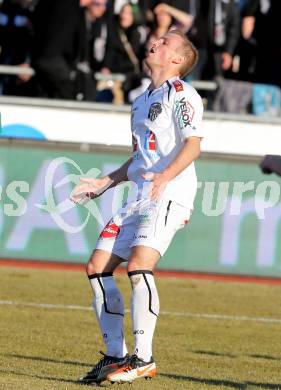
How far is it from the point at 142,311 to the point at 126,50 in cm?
1126

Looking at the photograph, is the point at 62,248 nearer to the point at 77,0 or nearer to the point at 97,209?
the point at 97,209

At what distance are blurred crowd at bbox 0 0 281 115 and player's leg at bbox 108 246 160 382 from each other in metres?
10.2

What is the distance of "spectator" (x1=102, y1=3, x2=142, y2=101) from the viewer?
18.6 meters

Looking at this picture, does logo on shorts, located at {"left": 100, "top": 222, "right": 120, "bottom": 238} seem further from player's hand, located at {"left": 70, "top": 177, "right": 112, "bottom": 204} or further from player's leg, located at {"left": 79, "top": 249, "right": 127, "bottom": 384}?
player's hand, located at {"left": 70, "top": 177, "right": 112, "bottom": 204}

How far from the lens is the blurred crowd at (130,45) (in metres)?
18.0

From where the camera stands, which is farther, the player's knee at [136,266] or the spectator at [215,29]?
the spectator at [215,29]

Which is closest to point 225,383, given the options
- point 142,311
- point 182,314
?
point 142,311

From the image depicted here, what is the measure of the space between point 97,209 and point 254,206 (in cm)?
229

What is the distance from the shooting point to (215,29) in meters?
18.9

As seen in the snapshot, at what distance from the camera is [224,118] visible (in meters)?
18.3

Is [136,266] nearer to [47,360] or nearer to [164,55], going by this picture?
[164,55]

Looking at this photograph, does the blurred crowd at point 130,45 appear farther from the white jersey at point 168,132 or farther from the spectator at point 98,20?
the white jersey at point 168,132

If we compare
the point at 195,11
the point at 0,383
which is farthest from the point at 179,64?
the point at 195,11

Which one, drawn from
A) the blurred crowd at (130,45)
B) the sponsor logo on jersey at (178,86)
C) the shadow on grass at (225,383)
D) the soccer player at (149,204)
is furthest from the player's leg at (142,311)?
the blurred crowd at (130,45)
